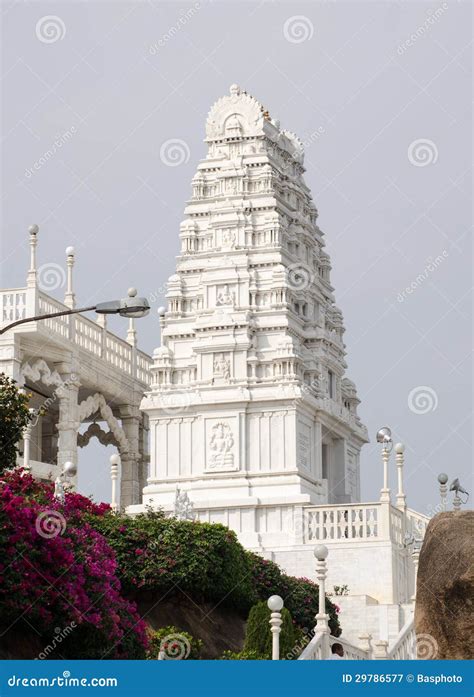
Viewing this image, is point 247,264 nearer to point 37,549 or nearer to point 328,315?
point 328,315

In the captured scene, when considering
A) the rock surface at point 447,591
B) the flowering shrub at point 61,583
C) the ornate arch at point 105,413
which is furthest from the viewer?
the ornate arch at point 105,413

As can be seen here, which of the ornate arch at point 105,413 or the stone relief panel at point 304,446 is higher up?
the ornate arch at point 105,413

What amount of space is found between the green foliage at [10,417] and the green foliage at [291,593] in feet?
49.4

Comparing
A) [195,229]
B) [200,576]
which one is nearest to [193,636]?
[200,576]

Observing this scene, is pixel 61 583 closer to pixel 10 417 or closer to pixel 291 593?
pixel 10 417

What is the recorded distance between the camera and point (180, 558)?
4416 cm

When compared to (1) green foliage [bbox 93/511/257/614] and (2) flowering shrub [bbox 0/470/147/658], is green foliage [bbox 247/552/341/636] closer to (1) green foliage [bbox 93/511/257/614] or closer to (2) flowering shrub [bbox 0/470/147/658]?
(1) green foliage [bbox 93/511/257/614]

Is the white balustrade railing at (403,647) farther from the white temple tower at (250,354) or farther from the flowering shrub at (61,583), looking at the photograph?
the white temple tower at (250,354)

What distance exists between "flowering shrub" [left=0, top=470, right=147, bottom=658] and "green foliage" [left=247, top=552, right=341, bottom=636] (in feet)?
41.0

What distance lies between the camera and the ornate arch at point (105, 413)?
198 feet

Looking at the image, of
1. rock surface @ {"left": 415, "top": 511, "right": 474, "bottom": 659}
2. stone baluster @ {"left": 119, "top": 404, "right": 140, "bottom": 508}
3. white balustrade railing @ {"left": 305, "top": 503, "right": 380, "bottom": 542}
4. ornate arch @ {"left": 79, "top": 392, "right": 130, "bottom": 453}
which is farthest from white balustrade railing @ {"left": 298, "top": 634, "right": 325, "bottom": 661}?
stone baluster @ {"left": 119, "top": 404, "right": 140, "bottom": 508}

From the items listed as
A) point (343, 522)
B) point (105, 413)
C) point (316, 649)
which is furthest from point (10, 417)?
point (105, 413)

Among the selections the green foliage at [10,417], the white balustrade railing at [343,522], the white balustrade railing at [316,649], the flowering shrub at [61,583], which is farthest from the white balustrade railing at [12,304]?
the green foliage at [10,417]
